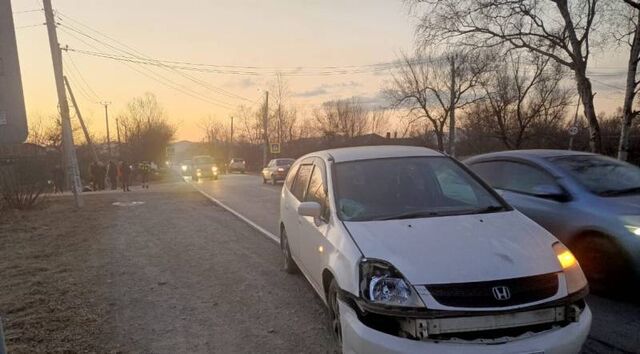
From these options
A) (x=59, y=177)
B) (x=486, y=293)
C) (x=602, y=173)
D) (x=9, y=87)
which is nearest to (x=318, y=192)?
(x=486, y=293)

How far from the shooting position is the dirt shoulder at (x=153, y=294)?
169 inches

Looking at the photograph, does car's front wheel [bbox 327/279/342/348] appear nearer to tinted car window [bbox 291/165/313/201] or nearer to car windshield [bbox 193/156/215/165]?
tinted car window [bbox 291/165/313/201]

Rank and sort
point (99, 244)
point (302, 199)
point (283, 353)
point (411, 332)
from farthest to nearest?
point (99, 244), point (302, 199), point (283, 353), point (411, 332)

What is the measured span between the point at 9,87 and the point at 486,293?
331cm

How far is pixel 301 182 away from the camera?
588 centimetres

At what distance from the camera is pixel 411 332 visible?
118 inches

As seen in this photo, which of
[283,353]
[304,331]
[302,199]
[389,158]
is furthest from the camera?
[302,199]

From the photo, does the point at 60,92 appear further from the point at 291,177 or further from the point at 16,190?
the point at 291,177

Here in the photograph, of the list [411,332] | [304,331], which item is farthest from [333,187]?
[411,332]

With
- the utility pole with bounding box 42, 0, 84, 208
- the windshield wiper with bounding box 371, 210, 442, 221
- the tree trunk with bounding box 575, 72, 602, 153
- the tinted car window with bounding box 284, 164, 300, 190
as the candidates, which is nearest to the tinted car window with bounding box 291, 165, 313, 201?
the tinted car window with bounding box 284, 164, 300, 190

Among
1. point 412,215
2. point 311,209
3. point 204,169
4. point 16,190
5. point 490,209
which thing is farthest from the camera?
point 204,169

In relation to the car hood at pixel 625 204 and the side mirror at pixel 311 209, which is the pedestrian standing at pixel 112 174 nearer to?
the side mirror at pixel 311 209

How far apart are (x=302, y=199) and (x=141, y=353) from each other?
2.29m

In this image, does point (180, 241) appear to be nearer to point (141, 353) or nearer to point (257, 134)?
point (141, 353)
